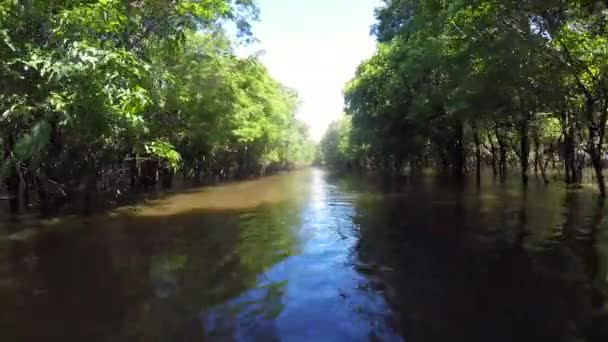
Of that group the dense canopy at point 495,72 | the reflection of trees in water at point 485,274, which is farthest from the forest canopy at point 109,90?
the dense canopy at point 495,72

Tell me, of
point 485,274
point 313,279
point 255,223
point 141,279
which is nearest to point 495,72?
point 255,223

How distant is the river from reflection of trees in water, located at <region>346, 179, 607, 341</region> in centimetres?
3

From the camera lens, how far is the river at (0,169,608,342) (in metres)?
5.63

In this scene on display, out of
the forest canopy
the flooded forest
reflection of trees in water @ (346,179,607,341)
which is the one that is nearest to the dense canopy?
the flooded forest

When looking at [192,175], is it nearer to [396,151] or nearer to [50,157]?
[396,151]

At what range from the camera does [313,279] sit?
7.80m

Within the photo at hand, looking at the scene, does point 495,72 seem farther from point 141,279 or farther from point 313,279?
point 141,279

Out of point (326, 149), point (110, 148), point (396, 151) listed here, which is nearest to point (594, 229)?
point (110, 148)

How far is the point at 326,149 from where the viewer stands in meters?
131

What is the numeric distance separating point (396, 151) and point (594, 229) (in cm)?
3053

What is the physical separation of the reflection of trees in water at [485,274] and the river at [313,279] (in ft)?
0.10

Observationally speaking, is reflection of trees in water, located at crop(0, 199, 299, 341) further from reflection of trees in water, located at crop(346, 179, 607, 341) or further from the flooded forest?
reflection of trees in water, located at crop(346, 179, 607, 341)

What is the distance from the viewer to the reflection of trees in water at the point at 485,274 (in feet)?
18.3

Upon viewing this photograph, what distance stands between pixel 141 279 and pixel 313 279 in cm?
283
